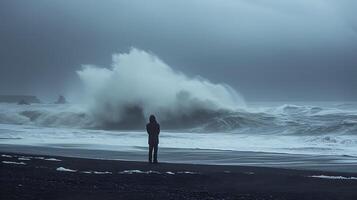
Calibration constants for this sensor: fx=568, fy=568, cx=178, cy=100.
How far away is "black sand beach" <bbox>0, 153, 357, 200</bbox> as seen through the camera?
825 centimetres

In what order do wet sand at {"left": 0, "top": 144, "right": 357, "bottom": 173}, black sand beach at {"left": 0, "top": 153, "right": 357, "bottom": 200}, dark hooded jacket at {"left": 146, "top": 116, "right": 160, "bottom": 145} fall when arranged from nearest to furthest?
black sand beach at {"left": 0, "top": 153, "right": 357, "bottom": 200}
wet sand at {"left": 0, "top": 144, "right": 357, "bottom": 173}
dark hooded jacket at {"left": 146, "top": 116, "right": 160, "bottom": 145}

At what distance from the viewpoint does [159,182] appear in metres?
9.92

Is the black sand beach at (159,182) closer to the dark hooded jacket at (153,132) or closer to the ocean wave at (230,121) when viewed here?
the dark hooded jacket at (153,132)

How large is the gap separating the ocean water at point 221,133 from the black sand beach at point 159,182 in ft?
22.0

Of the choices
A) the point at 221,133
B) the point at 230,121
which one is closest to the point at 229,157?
the point at 221,133

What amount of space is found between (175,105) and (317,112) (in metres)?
9.84

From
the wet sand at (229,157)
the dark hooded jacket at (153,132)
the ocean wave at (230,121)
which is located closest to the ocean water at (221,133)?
the ocean wave at (230,121)

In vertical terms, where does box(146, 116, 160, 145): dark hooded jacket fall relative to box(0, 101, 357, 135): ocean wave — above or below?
below

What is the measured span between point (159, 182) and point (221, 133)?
21204 mm

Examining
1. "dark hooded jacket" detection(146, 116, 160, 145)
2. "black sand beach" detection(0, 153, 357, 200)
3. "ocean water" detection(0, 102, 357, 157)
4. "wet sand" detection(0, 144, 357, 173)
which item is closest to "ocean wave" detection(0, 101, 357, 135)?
"ocean water" detection(0, 102, 357, 157)

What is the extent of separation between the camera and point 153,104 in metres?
39.9

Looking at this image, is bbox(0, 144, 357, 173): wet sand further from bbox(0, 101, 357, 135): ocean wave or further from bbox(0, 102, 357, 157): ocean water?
bbox(0, 101, 357, 135): ocean wave

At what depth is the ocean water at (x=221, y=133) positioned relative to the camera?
21031 millimetres

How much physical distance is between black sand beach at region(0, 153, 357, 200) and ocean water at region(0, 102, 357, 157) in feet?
22.0
